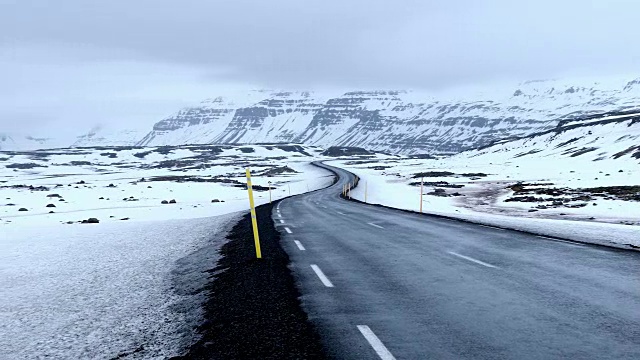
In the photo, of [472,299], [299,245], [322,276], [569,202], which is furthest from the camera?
[569,202]

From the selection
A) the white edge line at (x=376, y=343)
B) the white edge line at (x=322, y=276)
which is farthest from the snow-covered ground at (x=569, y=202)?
the white edge line at (x=376, y=343)

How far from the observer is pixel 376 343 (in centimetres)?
562

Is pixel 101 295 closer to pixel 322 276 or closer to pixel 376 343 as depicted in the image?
pixel 322 276

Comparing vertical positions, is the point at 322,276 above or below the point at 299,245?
above

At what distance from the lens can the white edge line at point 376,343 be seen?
522cm

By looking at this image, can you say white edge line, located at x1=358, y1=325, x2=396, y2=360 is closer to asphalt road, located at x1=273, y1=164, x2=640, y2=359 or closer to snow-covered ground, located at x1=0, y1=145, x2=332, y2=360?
asphalt road, located at x1=273, y1=164, x2=640, y2=359

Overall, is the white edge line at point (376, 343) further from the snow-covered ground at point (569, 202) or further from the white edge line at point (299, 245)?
the snow-covered ground at point (569, 202)

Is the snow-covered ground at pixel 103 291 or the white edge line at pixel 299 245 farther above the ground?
the snow-covered ground at pixel 103 291

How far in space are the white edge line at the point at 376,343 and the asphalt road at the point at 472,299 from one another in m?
0.01

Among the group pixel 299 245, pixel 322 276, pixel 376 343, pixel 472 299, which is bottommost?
pixel 299 245

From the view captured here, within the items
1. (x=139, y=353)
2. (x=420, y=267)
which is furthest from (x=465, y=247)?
(x=139, y=353)

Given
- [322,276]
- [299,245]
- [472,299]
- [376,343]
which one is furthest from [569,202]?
[376,343]

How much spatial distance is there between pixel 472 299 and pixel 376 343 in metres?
2.64

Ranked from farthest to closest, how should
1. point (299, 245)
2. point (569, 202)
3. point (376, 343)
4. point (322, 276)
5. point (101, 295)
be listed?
point (569, 202)
point (299, 245)
point (322, 276)
point (101, 295)
point (376, 343)
